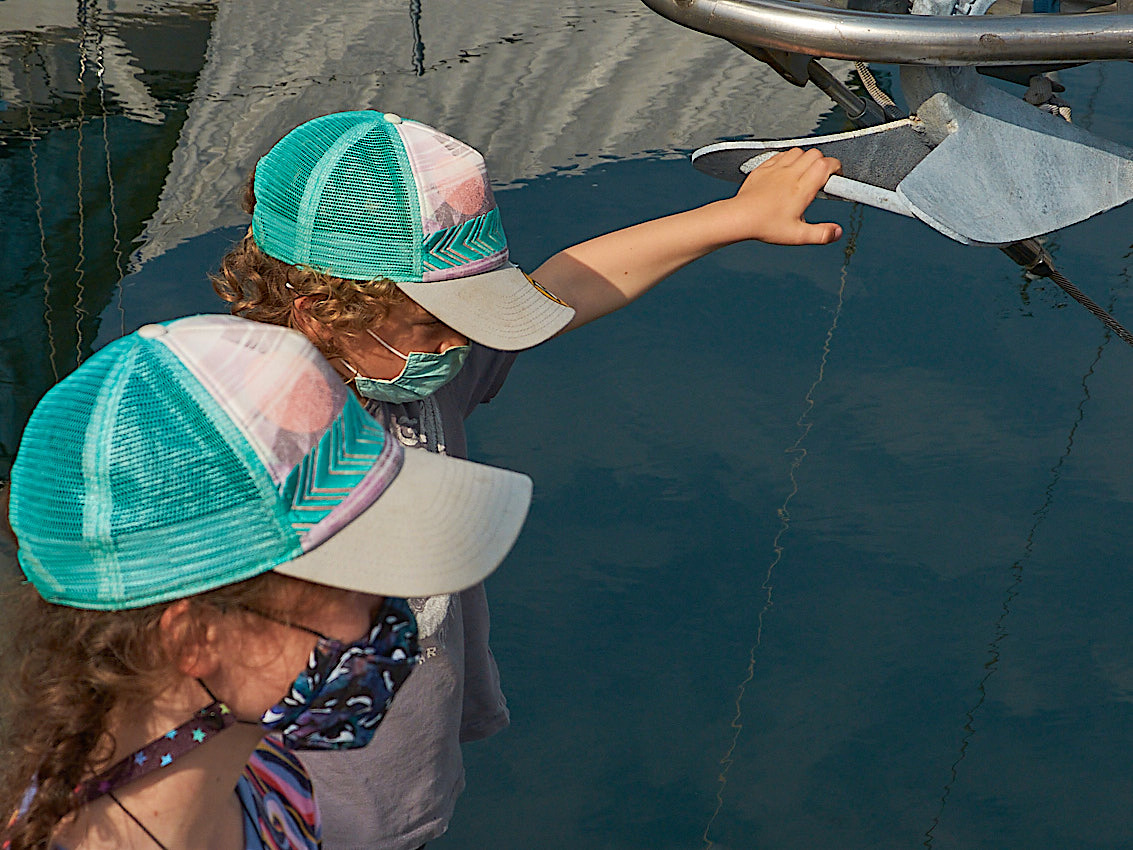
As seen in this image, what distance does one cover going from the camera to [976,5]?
164 cm

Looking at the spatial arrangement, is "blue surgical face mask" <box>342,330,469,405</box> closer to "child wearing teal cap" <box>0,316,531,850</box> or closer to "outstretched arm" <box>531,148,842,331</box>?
"outstretched arm" <box>531,148,842,331</box>

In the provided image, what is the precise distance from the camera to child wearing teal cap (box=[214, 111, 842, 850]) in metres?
1.37

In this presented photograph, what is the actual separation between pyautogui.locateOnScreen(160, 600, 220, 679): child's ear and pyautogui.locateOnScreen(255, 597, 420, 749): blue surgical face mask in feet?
0.24

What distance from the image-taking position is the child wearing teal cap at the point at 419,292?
1.37 m

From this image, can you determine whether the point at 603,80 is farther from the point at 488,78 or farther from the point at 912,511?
the point at 912,511

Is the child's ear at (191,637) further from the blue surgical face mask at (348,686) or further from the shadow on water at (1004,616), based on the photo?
the shadow on water at (1004,616)

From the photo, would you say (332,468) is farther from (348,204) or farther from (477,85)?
(477,85)

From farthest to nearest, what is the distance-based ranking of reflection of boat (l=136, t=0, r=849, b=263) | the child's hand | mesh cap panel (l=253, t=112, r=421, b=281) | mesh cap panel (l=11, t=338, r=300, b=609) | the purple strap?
reflection of boat (l=136, t=0, r=849, b=263)
the child's hand
mesh cap panel (l=253, t=112, r=421, b=281)
the purple strap
mesh cap panel (l=11, t=338, r=300, b=609)

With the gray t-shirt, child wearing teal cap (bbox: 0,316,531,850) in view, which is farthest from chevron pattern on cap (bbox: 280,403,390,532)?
the gray t-shirt

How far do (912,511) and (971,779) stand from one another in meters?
1.03

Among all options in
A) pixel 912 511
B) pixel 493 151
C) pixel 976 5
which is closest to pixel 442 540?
pixel 976 5

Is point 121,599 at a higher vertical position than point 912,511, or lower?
higher

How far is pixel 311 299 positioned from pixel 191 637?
57 cm

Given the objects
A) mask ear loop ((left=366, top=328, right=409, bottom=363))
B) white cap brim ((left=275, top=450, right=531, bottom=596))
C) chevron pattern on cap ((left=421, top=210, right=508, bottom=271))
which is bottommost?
mask ear loop ((left=366, top=328, right=409, bottom=363))
